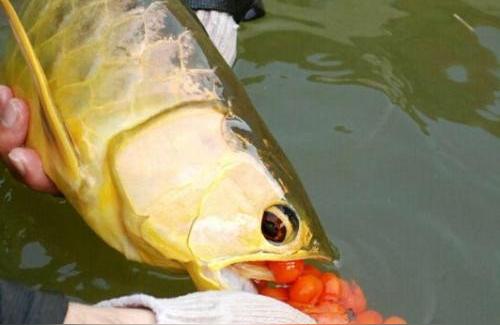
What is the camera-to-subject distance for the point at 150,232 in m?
1.83

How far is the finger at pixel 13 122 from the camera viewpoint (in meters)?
2.06

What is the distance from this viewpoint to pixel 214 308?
166 centimetres

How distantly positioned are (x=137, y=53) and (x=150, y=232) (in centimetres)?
41

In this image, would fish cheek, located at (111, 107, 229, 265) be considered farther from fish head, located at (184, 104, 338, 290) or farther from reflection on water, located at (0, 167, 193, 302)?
reflection on water, located at (0, 167, 193, 302)

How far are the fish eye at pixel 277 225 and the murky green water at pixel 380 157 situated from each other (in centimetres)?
49

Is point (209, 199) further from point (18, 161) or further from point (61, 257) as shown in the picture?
point (61, 257)

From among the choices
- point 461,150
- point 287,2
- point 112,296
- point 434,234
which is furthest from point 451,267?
point 287,2

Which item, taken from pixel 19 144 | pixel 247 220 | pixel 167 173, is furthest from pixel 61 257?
pixel 247 220

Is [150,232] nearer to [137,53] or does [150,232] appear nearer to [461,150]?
[137,53]

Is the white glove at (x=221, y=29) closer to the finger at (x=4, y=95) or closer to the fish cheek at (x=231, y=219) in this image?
the finger at (x=4, y=95)

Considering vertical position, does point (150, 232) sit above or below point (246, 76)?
above

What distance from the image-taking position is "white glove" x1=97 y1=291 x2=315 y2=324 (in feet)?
5.39

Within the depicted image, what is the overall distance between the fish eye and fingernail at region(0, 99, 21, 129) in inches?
25.8

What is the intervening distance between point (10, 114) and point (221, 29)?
32.0 inches
